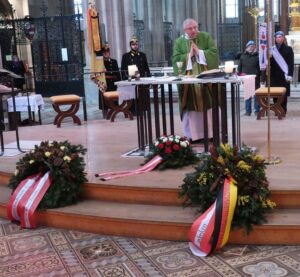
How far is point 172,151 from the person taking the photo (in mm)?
5570

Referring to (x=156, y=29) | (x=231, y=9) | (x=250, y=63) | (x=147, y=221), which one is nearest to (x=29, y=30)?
(x=156, y=29)

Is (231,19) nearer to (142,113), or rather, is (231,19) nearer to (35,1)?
(35,1)

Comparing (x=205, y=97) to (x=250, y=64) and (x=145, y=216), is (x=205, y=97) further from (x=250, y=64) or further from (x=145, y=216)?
(x=250, y=64)

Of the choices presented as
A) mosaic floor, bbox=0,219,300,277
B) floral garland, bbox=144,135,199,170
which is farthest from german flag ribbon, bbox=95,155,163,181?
mosaic floor, bbox=0,219,300,277

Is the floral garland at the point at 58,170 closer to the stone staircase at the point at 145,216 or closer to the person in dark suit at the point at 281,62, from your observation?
the stone staircase at the point at 145,216

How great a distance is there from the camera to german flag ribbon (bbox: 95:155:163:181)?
208 inches

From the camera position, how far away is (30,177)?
513cm

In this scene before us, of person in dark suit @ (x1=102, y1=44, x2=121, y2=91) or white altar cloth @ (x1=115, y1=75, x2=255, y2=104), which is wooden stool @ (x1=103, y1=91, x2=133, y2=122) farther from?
white altar cloth @ (x1=115, y1=75, x2=255, y2=104)

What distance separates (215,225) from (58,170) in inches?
65.4

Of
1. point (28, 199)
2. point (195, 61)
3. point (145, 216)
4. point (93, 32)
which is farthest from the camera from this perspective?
point (93, 32)

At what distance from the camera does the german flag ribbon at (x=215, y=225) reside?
409 centimetres

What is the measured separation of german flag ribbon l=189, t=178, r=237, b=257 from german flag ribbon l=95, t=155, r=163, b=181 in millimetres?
1340

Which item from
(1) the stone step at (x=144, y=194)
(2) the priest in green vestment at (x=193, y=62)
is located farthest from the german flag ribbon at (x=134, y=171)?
(2) the priest in green vestment at (x=193, y=62)

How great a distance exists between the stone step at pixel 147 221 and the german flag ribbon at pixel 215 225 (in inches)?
7.0
